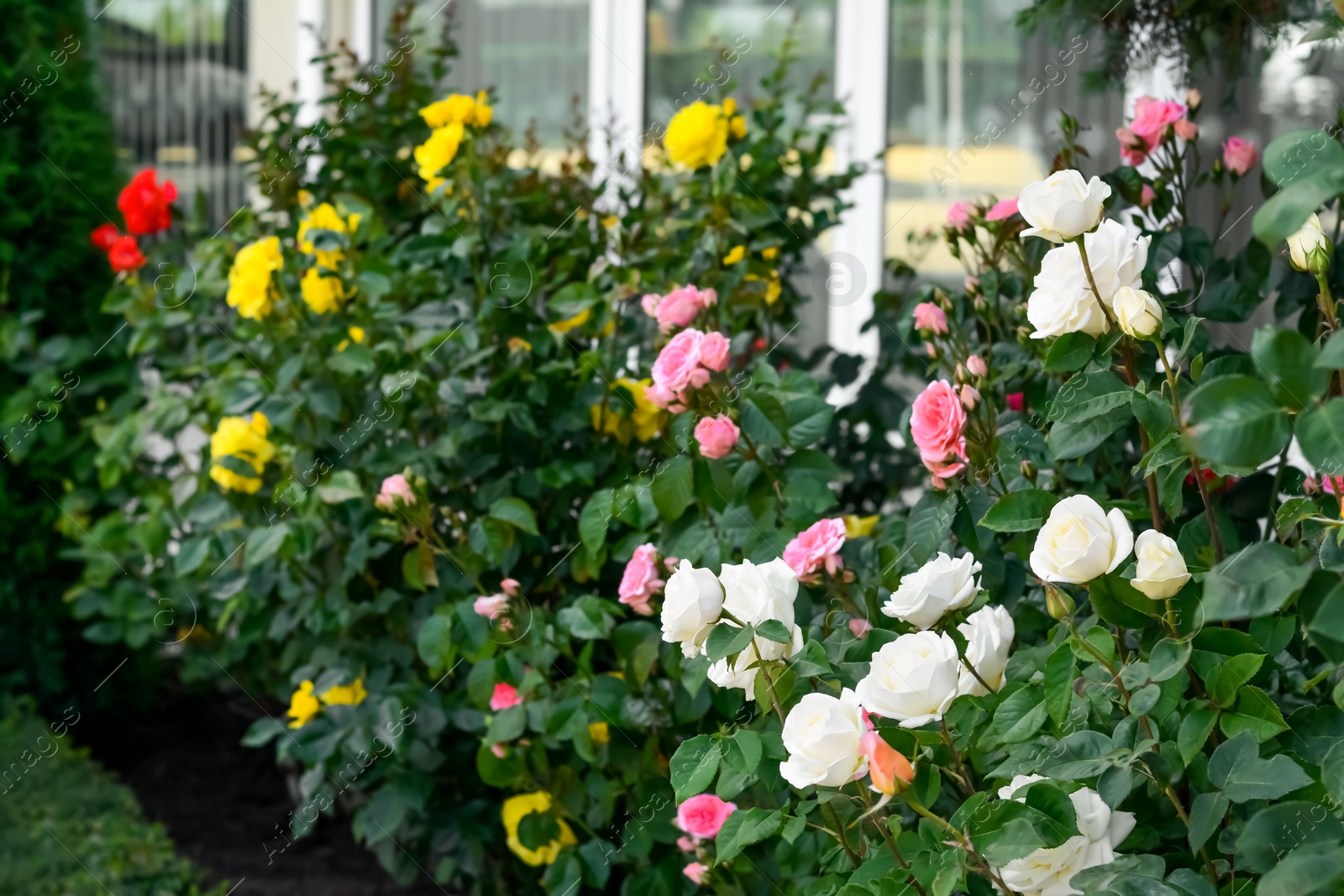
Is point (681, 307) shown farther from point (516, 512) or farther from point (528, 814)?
point (528, 814)

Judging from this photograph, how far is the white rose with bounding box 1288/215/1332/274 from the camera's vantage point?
0.84 meters

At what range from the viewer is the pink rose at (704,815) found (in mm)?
1307

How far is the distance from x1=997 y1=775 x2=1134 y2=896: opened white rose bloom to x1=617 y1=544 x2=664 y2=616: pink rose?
0.62 meters

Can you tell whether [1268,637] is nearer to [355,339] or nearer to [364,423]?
[364,423]

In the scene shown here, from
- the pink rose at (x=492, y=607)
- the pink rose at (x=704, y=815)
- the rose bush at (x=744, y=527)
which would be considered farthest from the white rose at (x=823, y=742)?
the pink rose at (x=492, y=607)

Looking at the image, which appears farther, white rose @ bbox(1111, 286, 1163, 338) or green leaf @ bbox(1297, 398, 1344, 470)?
white rose @ bbox(1111, 286, 1163, 338)

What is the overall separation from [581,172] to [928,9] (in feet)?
4.65

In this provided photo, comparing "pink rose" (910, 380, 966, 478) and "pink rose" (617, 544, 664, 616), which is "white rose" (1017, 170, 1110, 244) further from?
"pink rose" (617, 544, 664, 616)

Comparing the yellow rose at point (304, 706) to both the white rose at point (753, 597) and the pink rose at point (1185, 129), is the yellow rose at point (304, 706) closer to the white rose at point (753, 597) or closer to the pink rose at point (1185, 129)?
the white rose at point (753, 597)

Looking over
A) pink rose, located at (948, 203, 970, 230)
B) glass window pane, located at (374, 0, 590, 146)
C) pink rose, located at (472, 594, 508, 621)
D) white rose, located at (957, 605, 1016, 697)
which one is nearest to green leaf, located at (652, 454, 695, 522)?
pink rose, located at (472, 594, 508, 621)

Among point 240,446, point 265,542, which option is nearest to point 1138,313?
point 265,542

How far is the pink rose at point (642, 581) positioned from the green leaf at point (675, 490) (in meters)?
0.10

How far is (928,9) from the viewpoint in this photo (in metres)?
3.24

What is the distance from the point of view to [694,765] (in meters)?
0.98
